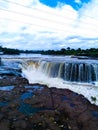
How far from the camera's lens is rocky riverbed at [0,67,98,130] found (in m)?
6.18

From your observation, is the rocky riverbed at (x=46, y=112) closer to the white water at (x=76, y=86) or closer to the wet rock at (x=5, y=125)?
the wet rock at (x=5, y=125)

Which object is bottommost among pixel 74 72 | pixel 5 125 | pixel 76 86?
pixel 76 86

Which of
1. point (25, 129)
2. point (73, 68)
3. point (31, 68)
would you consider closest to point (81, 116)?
point (25, 129)

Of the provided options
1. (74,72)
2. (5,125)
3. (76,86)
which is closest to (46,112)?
(5,125)

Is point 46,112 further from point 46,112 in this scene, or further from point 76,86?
point 76,86

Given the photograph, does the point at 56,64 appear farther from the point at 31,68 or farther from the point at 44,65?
the point at 31,68

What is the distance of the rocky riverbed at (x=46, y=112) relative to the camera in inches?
243

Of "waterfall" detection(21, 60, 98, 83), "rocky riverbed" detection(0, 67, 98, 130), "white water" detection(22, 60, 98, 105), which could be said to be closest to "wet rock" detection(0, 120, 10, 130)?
"rocky riverbed" detection(0, 67, 98, 130)

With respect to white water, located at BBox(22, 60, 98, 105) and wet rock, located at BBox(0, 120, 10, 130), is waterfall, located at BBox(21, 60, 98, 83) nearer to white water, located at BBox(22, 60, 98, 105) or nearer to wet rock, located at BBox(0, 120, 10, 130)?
white water, located at BBox(22, 60, 98, 105)

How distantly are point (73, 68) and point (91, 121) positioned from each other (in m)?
11.4

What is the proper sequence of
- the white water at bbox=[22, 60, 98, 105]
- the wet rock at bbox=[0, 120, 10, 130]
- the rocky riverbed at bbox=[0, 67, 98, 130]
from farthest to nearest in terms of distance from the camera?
the white water at bbox=[22, 60, 98, 105], the rocky riverbed at bbox=[0, 67, 98, 130], the wet rock at bbox=[0, 120, 10, 130]

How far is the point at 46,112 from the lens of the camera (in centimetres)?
736

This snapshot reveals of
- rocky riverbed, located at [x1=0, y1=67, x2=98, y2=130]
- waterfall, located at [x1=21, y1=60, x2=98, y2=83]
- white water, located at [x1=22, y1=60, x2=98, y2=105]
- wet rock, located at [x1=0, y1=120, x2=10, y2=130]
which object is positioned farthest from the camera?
waterfall, located at [x1=21, y1=60, x2=98, y2=83]

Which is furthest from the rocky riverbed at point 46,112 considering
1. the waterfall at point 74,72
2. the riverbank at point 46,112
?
the waterfall at point 74,72
